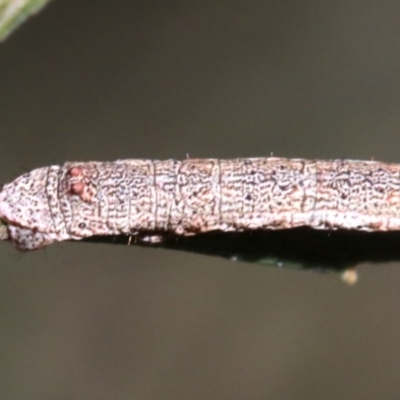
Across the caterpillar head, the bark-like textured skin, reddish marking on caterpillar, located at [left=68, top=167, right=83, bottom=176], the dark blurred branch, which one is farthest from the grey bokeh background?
reddish marking on caterpillar, located at [left=68, top=167, right=83, bottom=176]

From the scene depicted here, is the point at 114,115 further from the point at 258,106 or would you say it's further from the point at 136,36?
the point at 258,106

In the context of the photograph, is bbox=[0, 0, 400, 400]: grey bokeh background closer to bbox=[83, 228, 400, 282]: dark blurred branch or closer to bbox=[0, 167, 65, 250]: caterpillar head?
bbox=[83, 228, 400, 282]: dark blurred branch

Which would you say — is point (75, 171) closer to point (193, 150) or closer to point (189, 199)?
point (189, 199)

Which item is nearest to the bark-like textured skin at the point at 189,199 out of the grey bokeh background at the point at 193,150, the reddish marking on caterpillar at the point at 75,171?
the reddish marking on caterpillar at the point at 75,171

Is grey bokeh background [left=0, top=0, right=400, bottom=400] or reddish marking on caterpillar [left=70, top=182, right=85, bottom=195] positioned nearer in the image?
reddish marking on caterpillar [left=70, top=182, right=85, bottom=195]

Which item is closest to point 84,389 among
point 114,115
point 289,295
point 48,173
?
point 289,295

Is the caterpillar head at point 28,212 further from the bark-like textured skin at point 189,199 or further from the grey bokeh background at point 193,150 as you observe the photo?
the grey bokeh background at point 193,150

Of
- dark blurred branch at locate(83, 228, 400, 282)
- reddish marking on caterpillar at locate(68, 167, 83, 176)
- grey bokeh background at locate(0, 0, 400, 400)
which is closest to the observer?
dark blurred branch at locate(83, 228, 400, 282)
